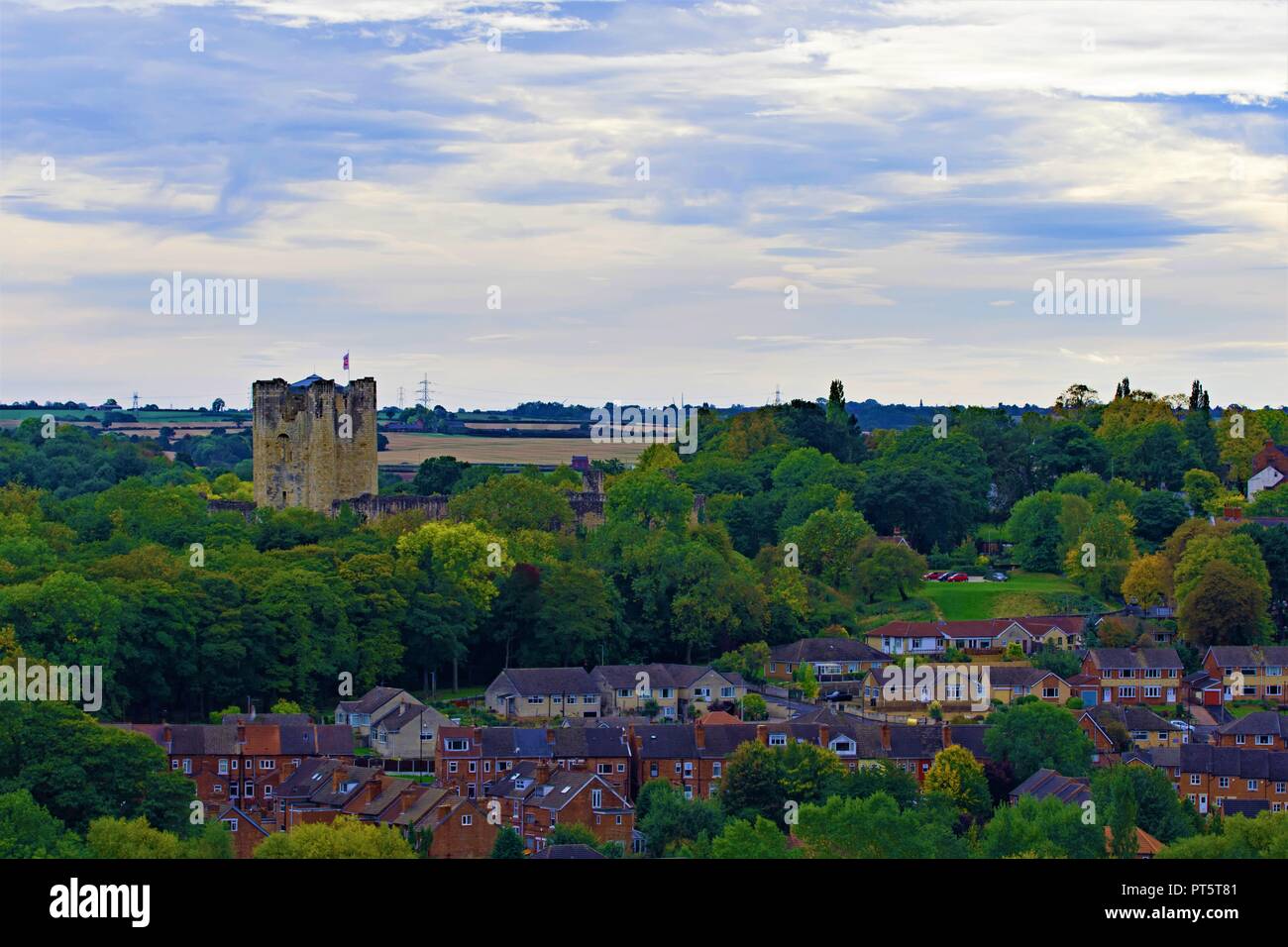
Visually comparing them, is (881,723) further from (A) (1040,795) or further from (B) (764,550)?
(B) (764,550)

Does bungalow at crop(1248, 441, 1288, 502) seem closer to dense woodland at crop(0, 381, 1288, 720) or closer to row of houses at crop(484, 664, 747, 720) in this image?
dense woodland at crop(0, 381, 1288, 720)

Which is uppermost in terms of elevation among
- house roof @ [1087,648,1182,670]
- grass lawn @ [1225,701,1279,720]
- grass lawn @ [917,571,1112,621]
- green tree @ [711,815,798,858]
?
grass lawn @ [917,571,1112,621]

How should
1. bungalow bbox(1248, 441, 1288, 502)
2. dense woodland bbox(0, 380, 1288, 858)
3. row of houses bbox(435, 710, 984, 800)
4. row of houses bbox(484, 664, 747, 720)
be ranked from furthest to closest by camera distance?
1. bungalow bbox(1248, 441, 1288, 502)
2. row of houses bbox(484, 664, 747, 720)
3. row of houses bbox(435, 710, 984, 800)
4. dense woodland bbox(0, 380, 1288, 858)

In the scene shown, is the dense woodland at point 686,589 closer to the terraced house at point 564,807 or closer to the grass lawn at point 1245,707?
the terraced house at point 564,807

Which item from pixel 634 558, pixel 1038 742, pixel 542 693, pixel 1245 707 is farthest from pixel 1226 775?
pixel 634 558

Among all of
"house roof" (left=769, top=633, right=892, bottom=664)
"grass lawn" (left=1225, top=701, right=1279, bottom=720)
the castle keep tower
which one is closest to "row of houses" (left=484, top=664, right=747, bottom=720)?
"house roof" (left=769, top=633, right=892, bottom=664)

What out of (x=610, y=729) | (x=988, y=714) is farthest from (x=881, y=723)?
(x=610, y=729)

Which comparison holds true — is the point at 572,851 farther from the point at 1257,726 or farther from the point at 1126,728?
the point at 1257,726
